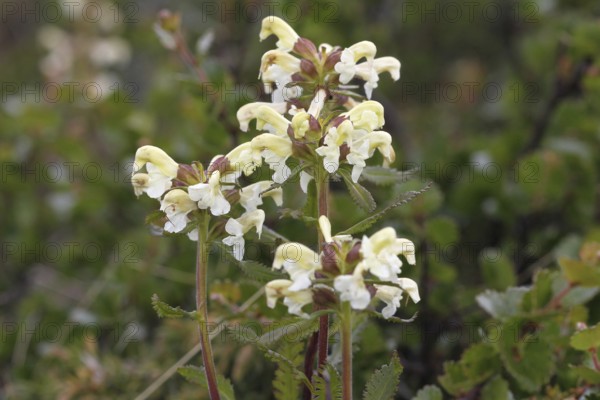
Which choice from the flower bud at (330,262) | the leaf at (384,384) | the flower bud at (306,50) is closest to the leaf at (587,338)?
the leaf at (384,384)

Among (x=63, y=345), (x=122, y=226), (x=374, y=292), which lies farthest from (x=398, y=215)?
(x=122, y=226)

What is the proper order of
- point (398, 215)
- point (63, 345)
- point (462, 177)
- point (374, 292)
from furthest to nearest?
point (462, 177), point (63, 345), point (398, 215), point (374, 292)

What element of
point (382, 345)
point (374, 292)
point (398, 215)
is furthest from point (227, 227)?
point (398, 215)

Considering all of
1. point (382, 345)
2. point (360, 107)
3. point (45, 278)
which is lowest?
point (45, 278)

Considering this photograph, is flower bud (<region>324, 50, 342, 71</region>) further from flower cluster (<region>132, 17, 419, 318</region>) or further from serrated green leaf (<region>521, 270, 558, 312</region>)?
serrated green leaf (<region>521, 270, 558, 312</region>)

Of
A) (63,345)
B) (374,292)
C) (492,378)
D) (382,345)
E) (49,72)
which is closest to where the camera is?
(374,292)

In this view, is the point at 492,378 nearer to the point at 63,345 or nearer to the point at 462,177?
the point at 462,177

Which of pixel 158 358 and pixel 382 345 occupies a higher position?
pixel 382 345

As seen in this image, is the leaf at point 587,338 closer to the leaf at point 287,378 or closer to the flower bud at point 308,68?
the leaf at point 287,378

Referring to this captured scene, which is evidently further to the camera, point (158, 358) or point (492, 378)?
point (158, 358)
